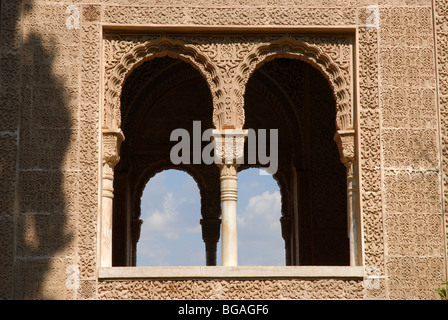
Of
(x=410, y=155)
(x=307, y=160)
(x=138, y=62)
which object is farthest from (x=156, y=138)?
(x=410, y=155)

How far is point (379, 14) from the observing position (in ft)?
29.3

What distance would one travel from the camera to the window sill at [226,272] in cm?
834

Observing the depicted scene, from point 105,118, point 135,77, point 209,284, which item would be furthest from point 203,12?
point 135,77

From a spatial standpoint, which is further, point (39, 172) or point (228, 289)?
point (39, 172)

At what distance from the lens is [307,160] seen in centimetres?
1237

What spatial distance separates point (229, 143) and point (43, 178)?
189 cm

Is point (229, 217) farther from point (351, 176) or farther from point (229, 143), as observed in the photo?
point (351, 176)

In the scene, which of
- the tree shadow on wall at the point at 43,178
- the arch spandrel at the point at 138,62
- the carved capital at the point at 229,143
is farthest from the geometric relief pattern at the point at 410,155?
the tree shadow on wall at the point at 43,178

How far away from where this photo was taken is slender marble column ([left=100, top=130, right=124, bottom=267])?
856 centimetres

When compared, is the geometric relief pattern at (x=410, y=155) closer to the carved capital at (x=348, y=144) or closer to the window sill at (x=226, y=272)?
the carved capital at (x=348, y=144)

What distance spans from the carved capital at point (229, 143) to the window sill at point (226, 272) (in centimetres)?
113

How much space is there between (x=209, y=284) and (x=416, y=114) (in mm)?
2708

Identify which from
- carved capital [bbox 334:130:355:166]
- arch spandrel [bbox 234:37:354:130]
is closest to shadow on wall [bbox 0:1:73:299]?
arch spandrel [bbox 234:37:354:130]

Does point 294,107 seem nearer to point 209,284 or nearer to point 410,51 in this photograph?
point 410,51
